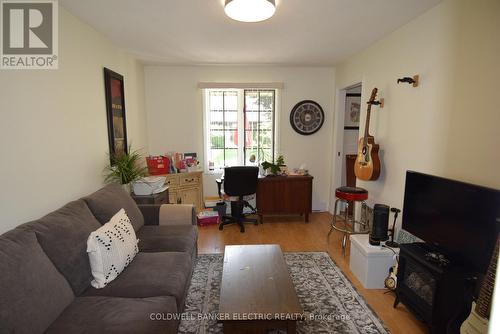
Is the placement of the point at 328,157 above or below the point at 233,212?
above

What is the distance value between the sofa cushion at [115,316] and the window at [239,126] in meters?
3.12

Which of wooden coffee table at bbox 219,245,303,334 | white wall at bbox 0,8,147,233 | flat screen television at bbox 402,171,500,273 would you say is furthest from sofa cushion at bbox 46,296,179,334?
flat screen television at bbox 402,171,500,273

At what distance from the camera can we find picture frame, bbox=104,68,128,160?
2.99 metres

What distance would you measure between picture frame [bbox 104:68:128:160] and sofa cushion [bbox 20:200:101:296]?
4.53 feet

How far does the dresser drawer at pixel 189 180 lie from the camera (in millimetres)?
4055

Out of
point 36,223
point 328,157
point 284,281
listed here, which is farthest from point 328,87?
point 36,223

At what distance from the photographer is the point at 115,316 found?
1.41 meters

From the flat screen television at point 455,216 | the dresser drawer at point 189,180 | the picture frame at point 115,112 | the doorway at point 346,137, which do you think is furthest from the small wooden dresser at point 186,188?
the flat screen television at point 455,216

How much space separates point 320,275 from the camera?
2615 mm

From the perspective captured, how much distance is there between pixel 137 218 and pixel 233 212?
5.59ft

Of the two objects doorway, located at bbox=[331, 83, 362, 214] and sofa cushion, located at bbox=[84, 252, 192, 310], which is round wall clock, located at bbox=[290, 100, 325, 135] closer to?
doorway, located at bbox=[331, 83, 362, 214]

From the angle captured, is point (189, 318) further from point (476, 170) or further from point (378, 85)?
point (378, 85)

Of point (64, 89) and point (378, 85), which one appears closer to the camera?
point (64, 89)

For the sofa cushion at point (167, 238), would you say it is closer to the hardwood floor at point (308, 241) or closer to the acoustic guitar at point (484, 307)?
the hardwood floor at point (308, 241)
